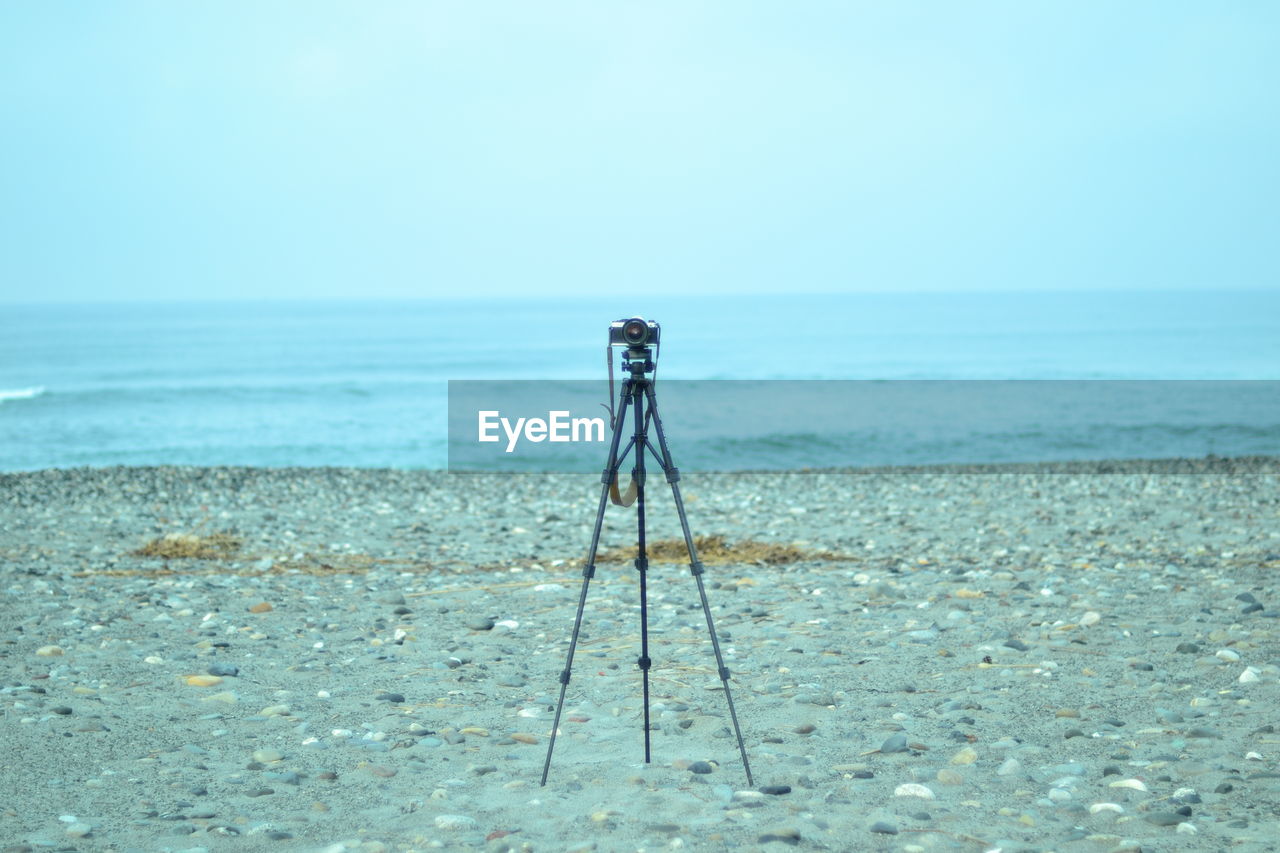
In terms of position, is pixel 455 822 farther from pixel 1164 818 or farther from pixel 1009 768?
pixel 1164 818

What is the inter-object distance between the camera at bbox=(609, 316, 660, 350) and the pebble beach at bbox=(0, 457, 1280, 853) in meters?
2.08

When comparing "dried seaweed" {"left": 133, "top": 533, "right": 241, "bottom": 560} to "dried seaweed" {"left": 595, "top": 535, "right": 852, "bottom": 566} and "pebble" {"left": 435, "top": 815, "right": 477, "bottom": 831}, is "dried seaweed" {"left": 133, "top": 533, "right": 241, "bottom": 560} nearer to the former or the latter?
"dried seaweed" {"left": 595, "top": 535, "right": 852, "bottom": 566}

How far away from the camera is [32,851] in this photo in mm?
4254

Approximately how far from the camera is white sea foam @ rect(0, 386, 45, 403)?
4438cm

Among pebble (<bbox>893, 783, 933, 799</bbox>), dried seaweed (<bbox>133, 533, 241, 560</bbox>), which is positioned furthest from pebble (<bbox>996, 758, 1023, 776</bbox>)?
dried seaweed (<bbox>133, 533, 241, 560</bbox>)

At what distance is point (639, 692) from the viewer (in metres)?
6.50

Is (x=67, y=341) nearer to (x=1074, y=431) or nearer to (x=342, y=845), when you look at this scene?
(x=1074, y=431)

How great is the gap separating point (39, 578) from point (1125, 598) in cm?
953

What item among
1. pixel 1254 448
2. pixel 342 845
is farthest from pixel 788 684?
pixel 1254 448

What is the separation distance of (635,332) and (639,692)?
2.61 metres

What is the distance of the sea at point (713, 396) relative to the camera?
29.7m

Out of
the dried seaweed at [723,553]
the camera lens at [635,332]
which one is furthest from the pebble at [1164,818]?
the dried seaweed at [723,553]

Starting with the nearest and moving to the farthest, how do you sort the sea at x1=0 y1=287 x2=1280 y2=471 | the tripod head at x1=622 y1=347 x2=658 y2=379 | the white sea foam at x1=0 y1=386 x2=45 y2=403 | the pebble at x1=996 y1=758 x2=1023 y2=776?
1. the tripod head at x1=622 y1=347 x2=658 y2=379
2. the pebble at x1=996 y1=758 x2=1023 y2=776
3. the sea at x1=0 y1=287 x2=1280 y2=471
4. the white sea foam at x1=0 y1=386 x2=45 y2=403

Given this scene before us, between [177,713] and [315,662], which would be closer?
[177,713]
